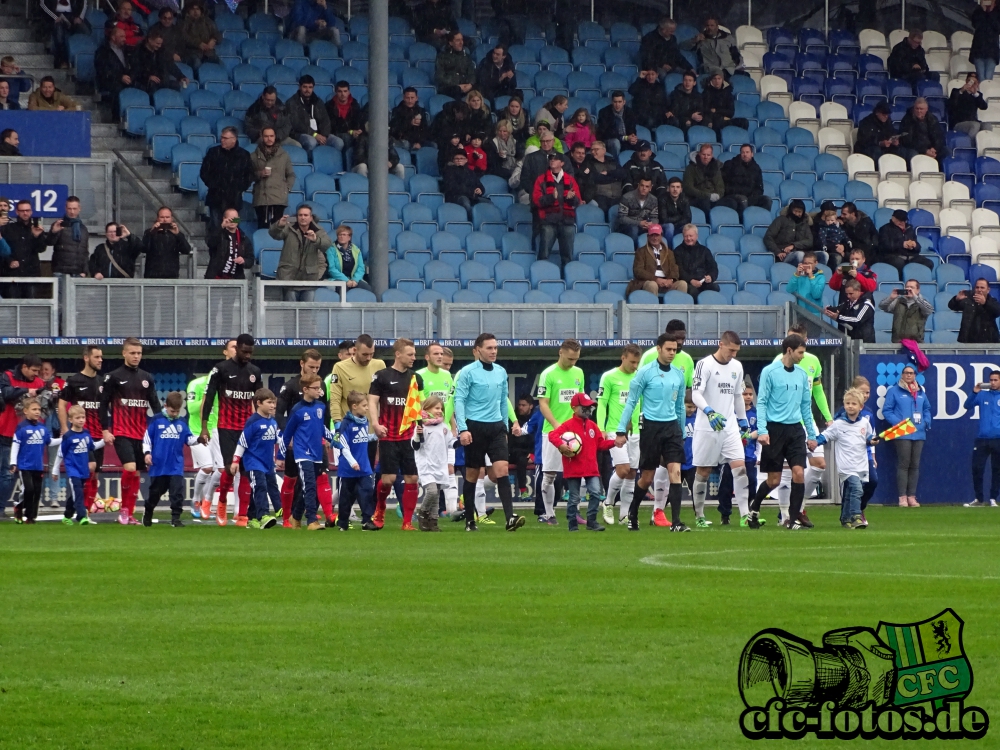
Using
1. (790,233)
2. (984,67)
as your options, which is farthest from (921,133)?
(790,233)

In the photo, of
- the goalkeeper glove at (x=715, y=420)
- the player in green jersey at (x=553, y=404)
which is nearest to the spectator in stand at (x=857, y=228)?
the player in green jersey at (x=553, y=404)

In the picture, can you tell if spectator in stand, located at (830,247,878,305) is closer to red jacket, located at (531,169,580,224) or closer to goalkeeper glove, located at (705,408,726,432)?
red jacket, located at (531,169,580,224)

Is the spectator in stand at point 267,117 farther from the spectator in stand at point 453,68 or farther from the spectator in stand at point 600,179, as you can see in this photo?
the spectator in stand at point 600,179

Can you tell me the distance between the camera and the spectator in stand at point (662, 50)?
3209 centimetres

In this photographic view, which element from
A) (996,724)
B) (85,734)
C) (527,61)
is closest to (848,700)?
(996,724)

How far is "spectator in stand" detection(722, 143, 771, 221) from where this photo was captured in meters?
29.7

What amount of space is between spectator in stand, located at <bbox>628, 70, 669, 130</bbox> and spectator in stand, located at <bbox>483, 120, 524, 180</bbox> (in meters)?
2.90

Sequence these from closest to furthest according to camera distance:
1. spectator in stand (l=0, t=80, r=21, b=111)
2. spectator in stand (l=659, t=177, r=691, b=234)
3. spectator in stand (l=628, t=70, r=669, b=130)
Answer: spectator in stand (l=0, t=80, r=21, b=111) → spectator in stand (l=659, t=177, r=691, b=234) → spectator in stand (l=628, t=70, r=669, b=130)

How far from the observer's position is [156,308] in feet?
76.1

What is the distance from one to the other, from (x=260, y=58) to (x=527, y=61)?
5.08 meters

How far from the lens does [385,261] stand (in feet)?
83.5

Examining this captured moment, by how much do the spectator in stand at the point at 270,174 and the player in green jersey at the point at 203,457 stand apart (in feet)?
16.3

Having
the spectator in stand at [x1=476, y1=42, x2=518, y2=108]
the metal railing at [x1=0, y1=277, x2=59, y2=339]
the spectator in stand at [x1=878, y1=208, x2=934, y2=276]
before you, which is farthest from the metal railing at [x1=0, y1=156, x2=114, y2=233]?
the spectator in stand at [x1=878, y1=208, x2=934, y2=276]

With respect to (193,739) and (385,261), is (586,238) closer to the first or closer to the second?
(385,261)
